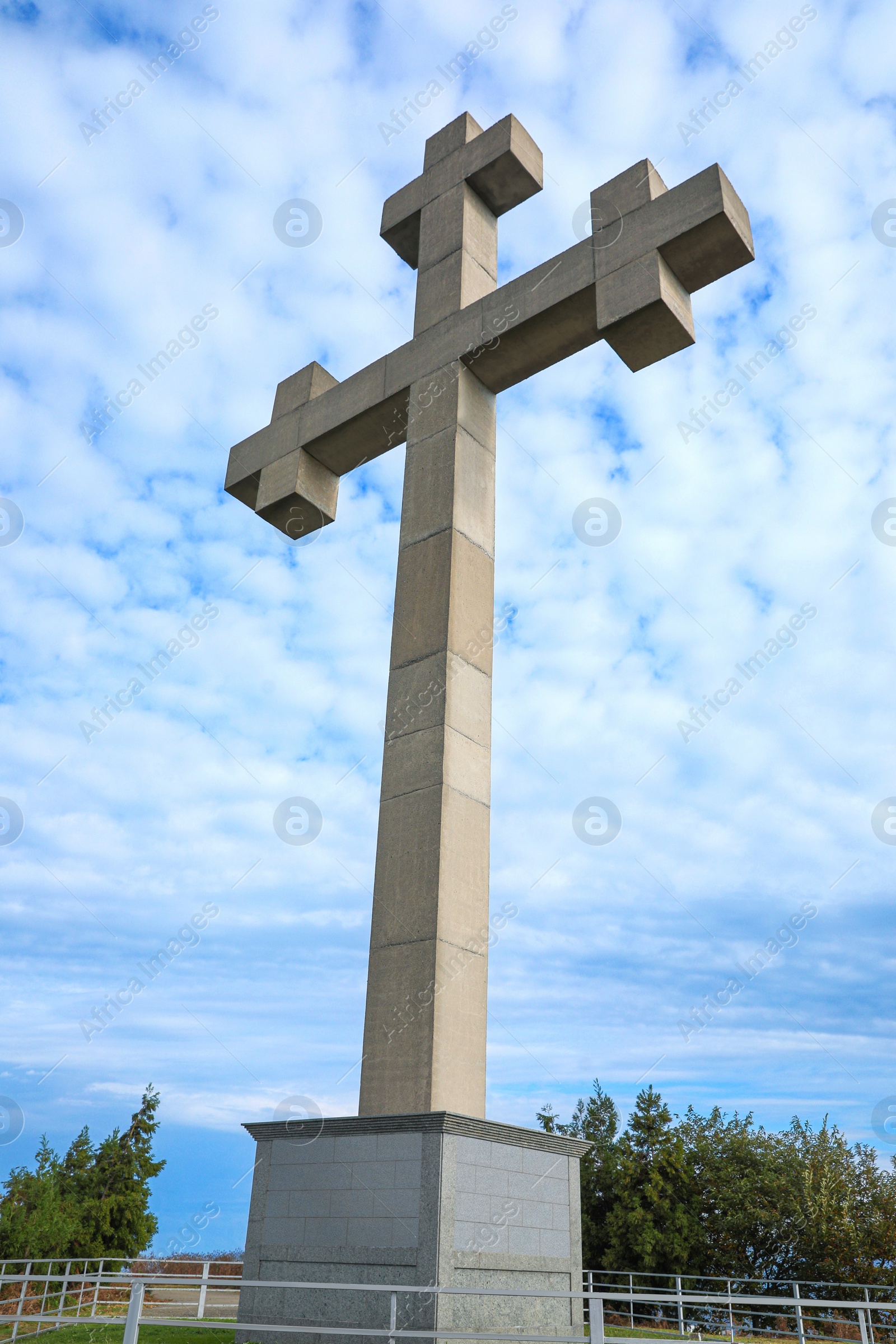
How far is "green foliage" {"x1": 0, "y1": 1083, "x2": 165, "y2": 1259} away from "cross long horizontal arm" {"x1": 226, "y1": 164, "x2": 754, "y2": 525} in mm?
24260

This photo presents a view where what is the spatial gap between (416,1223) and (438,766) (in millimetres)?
3439

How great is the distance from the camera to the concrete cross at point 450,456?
7.89m

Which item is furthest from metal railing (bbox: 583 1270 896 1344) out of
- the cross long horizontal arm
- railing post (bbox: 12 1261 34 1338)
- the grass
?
the cross long horizontal arm

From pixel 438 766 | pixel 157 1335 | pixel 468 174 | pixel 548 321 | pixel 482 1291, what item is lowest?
pixel 157 1335

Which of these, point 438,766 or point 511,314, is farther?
point 511,314

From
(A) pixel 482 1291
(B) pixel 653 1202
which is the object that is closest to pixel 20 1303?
(A) pixel 482 1291

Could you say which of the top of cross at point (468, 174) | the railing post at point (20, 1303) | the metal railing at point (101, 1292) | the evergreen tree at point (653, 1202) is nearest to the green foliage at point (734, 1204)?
the evergreen tree at point (653, 1202)

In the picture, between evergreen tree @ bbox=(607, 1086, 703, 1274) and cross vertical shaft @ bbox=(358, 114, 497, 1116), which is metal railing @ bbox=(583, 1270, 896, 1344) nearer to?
evergreen tree @ bbox=(607, 1086, 703, 1274)

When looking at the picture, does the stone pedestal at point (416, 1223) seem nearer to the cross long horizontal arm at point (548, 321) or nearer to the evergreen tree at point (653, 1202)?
the cross long horizontal arm at point (548, 321)

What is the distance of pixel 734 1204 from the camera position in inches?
1198

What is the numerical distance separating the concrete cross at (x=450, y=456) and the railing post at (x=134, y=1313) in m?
2.04

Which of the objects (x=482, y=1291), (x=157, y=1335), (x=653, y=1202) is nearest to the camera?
(x=482, y=1291)

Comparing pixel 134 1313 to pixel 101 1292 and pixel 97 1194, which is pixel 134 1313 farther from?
pixel 97 1194

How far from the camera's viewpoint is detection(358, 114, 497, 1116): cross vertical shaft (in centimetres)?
771
